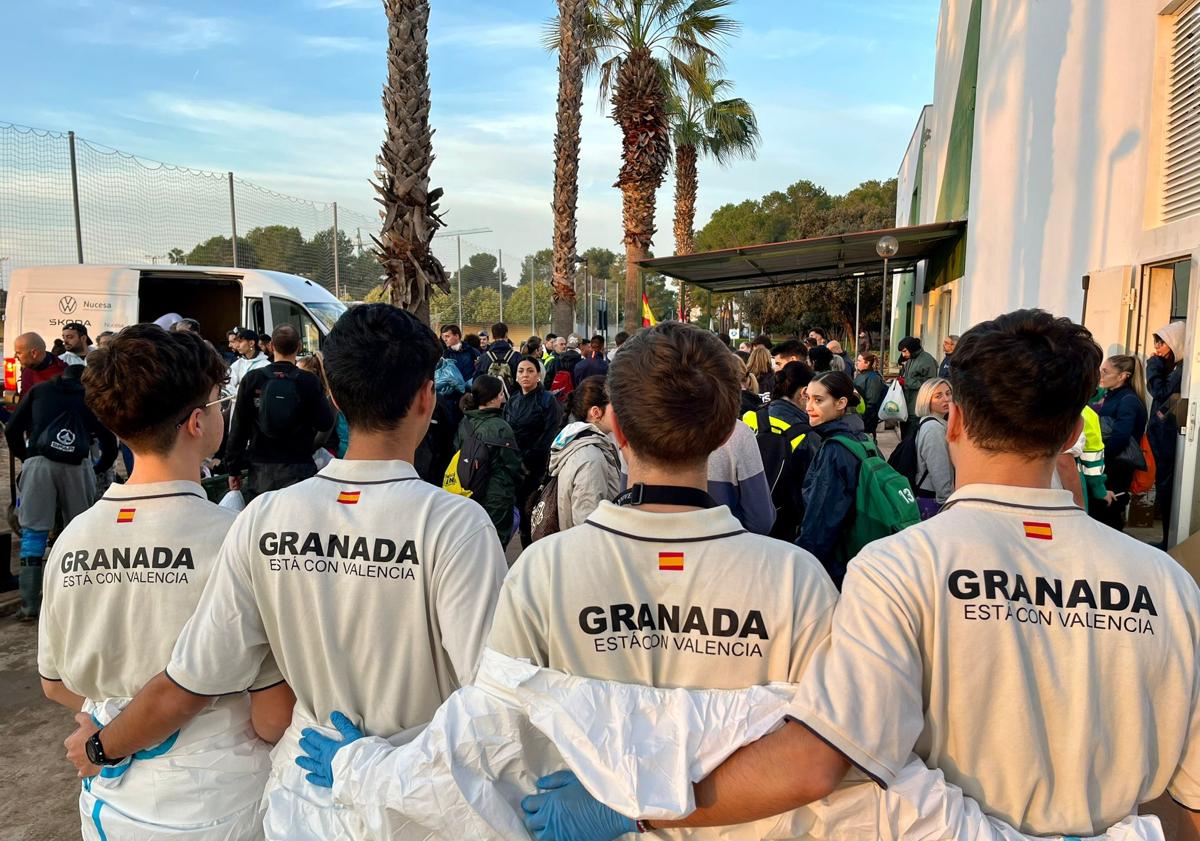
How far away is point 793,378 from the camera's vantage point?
5.18 metres

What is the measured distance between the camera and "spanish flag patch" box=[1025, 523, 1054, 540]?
4.57ft

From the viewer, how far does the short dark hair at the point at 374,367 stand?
1877 millimetres

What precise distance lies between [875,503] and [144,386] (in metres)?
3.05

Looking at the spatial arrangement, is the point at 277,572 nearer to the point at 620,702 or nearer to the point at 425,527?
the point at 425,527

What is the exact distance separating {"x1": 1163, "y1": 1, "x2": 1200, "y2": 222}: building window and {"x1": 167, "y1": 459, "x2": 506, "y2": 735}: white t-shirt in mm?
7077

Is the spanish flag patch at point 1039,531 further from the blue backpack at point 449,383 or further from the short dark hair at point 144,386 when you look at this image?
the blue backpack at point 449,383

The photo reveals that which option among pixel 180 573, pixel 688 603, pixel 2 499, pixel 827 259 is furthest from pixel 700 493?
pixel 827 259

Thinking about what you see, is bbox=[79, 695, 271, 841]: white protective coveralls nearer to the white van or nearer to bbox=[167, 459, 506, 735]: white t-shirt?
bbox=[167, 459, 506, 735]: white t-shirt

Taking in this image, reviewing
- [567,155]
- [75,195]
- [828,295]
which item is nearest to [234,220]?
[75,195]

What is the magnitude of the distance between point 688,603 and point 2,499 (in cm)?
1076

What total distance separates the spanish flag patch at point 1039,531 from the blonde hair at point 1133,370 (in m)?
5.99

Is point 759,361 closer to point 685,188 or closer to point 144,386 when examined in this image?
point 144,386

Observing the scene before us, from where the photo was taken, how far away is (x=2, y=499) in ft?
30.7

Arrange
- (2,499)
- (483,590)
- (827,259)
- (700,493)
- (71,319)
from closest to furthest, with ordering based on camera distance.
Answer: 1. (700,493)
2. (483,590)
3. (2,499)
4. (71,319)
5. (827,259)
